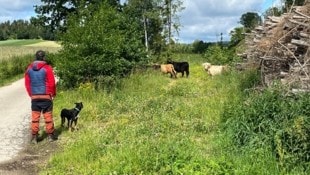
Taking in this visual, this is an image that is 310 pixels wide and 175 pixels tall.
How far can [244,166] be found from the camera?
22.8 ft

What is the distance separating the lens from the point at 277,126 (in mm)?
7992

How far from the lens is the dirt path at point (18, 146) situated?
27.8ft

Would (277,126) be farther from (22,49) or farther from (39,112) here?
(22,49)

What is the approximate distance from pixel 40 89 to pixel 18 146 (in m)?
1.33

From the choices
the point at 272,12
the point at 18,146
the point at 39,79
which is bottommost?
the point at 18,146

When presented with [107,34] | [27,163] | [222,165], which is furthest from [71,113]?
[107,34]

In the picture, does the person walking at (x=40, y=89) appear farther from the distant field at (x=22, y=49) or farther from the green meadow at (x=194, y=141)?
the distant field at (x=22, y=49)

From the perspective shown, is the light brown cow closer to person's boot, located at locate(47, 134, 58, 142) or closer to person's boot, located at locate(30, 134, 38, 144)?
person's boot, located at locate(47, 134, 58, 142)

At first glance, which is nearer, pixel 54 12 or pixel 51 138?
pixel 51 138

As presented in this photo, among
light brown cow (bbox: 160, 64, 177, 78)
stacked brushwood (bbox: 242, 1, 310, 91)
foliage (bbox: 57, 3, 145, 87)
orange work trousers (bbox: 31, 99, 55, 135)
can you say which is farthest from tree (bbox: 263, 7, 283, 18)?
orange work trousers (bbox: 31, 99, 55, 135)

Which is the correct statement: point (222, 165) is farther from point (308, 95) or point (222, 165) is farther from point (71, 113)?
point (71, 113)

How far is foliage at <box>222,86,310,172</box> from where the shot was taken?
24.0 ft

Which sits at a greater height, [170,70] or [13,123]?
[170,70]

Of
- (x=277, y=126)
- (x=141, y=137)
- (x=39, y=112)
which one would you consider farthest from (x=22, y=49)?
(x=277, y=126)
